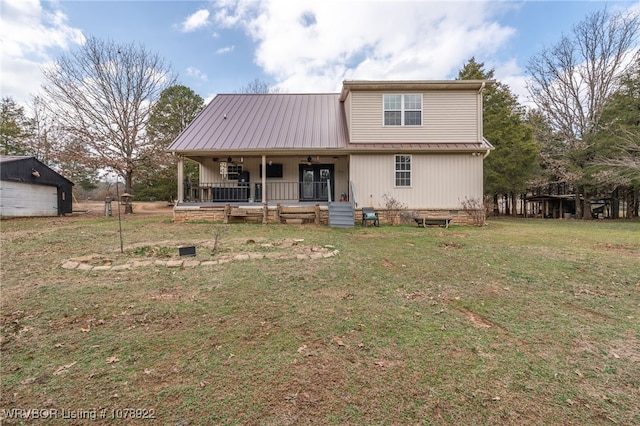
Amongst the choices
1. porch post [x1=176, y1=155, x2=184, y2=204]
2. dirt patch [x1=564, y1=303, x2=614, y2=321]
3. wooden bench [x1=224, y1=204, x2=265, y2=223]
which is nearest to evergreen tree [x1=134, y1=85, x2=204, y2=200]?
porch post [x1=176, y1=155, x2=184, y2=204]

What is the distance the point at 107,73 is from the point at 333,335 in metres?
21.9

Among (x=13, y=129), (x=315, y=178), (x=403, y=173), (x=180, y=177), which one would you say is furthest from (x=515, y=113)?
(x=13, y=129)

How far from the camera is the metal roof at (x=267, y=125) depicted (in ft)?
40.0

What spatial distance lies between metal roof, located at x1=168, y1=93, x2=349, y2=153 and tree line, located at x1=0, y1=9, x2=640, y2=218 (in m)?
6.72

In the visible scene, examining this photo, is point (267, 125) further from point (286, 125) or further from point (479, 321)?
point (479, 321)

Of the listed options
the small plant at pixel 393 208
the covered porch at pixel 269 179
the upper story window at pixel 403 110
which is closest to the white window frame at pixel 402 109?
the upper story window at pixel 403 110

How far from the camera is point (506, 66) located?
18.7 m

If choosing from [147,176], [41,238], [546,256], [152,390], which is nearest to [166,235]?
[41,238]

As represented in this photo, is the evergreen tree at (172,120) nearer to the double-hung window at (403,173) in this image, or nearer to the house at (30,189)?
the house at (30,189)

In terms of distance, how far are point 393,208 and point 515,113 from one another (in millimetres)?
12370

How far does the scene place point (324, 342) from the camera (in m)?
2.84

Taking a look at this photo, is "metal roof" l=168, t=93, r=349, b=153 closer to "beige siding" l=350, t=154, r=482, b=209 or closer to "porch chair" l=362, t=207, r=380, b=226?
"beige siding" l=350, t=154, r=482, b=209

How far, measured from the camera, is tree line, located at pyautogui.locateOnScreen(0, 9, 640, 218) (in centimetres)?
1664

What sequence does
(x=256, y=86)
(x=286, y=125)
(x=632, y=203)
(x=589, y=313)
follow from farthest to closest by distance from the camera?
1. (x=256, y=86)
2. (x=632, y=203)
3. (x=286, y=125)
4. (x=589, y=313)
